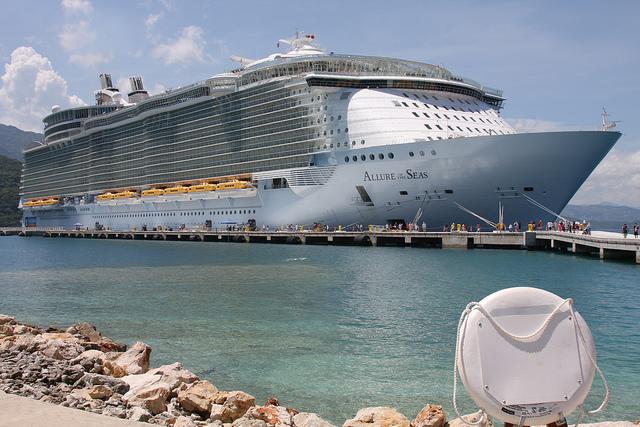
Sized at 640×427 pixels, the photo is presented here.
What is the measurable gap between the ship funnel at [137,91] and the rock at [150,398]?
253 ft

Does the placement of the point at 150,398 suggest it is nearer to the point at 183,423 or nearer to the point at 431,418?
the point at 183,423

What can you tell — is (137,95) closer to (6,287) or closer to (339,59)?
(339,59)

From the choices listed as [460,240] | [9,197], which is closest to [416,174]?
[460,240]

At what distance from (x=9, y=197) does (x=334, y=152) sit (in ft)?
404

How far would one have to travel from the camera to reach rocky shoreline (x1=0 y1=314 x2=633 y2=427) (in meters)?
6.81

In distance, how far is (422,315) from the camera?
1574 cm

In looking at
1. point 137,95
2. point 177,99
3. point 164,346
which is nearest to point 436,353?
point 164,346

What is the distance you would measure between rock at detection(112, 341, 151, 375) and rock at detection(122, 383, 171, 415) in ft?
6.31

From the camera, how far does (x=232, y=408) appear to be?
7.34 meters

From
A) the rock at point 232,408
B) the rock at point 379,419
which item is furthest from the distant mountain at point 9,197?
the rock at point 379,419

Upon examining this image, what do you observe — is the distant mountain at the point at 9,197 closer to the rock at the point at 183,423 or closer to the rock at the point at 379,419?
the rock at the point at 183,423

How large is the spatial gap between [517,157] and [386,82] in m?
12.9

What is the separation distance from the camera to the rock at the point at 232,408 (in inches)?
287

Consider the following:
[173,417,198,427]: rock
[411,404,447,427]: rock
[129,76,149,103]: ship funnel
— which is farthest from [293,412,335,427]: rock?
[129,76,149,103]: ship funnel
